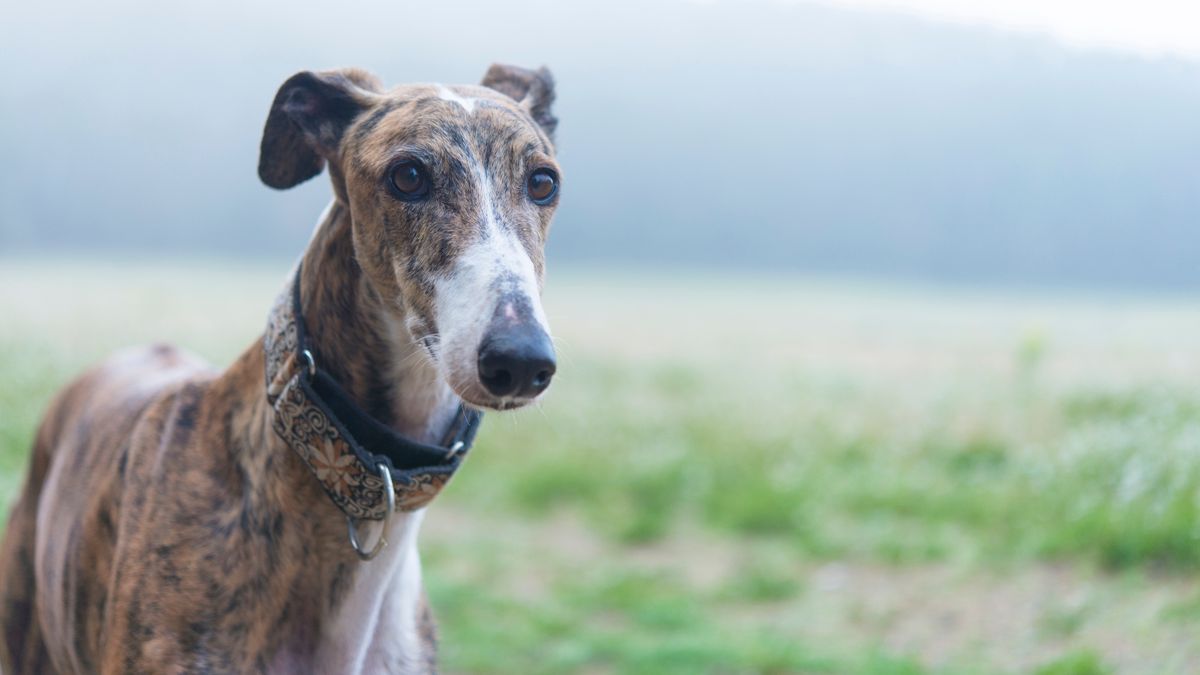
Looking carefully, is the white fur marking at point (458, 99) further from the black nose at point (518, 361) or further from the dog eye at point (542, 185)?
the black nose at point (518, 361)

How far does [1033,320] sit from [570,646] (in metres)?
5.23

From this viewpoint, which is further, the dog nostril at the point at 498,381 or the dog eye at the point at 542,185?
the dog eye at the point at 542,185

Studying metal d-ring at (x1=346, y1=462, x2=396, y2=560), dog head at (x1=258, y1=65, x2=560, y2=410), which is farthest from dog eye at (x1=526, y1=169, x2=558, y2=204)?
metal d-ring at (x1=346, y1=462, x2=396, y2=560)

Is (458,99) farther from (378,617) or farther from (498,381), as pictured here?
(378,617)

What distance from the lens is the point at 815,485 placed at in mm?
6086

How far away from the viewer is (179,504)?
2.15 metres

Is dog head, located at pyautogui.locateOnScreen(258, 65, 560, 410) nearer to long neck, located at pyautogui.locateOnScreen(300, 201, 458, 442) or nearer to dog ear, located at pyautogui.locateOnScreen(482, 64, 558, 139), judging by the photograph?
long neck, located at pyautogui.locateOnScreen(300, 201, 458, 442)

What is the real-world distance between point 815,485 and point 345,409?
4394mm

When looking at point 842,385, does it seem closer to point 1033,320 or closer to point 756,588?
point 1033,320

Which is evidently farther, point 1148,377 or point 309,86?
point 1148,377

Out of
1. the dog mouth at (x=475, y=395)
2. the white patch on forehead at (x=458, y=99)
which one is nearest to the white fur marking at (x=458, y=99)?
the white patch on forehead at (x=458, y=99)

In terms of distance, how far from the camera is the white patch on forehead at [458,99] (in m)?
2.12

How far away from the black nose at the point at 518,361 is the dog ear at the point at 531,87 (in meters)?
0.88

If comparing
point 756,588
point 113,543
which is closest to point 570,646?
point 756,588
